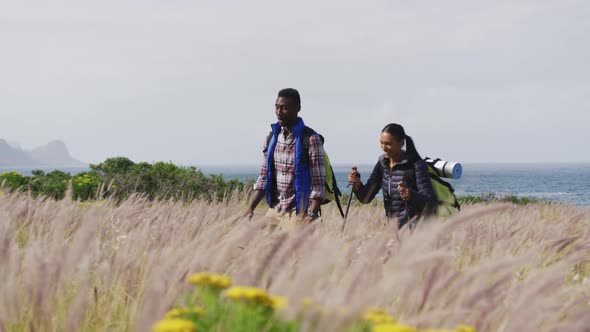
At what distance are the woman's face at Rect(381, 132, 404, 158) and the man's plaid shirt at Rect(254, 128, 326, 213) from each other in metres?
0.54

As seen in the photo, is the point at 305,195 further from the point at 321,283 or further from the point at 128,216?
the point at 321,283

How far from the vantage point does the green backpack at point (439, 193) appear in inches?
187

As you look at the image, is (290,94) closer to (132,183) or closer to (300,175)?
(300,175)

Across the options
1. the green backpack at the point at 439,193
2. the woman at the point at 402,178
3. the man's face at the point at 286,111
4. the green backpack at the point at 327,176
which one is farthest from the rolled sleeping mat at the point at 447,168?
the man's face at the point at 286,111

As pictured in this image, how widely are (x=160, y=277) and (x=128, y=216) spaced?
102 inches

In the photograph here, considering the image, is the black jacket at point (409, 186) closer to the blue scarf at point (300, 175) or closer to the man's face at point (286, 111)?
the blue scarf at point (300, 175)

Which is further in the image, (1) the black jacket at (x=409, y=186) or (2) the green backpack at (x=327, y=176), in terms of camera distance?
(2) the green backpack at (x=327, y=176)

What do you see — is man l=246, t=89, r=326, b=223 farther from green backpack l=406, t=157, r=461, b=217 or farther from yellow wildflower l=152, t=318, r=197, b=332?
yellow wildflower l=152, t=318, r=197, b=332

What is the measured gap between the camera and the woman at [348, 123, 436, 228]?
4684mm

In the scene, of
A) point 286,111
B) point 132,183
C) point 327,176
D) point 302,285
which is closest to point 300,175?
point 327,176

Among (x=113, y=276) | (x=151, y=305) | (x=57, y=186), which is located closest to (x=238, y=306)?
(x=151, y=305)

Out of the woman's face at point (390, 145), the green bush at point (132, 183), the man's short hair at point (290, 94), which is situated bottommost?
the green bush at point (132, 183)

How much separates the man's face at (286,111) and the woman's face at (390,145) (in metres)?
0.75

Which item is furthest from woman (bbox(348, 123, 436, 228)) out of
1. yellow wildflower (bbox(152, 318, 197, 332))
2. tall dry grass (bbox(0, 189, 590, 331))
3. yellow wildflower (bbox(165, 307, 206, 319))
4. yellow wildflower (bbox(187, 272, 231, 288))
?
yellow wildflower (bbox(152, 318, 197, 332))
